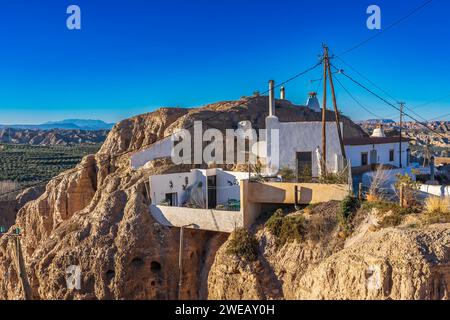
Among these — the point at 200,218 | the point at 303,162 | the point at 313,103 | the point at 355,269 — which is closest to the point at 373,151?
the point at 303,162

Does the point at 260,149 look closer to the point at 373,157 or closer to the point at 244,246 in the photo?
the point at 373,157

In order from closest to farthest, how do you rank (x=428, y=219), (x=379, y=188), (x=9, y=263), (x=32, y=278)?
(x=428, y=219)
(x=379, y=188)
(x=32, y=278)
(x=9, y=263)

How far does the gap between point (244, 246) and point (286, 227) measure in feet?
5.48

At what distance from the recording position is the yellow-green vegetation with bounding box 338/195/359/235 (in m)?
15.5

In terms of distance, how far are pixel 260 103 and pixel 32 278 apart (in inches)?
693

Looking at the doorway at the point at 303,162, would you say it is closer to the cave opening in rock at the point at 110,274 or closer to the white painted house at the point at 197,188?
the white painted house at the point at 197,188

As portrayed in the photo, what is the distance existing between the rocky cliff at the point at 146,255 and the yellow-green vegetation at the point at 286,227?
359mm

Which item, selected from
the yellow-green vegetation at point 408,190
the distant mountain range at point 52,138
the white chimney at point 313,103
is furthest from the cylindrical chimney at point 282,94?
the distant mountain range at point 52,138

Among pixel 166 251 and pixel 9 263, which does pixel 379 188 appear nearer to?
pixel 166 251

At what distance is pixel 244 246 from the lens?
1661cm

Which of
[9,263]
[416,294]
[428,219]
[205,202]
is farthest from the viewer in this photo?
[9,263]

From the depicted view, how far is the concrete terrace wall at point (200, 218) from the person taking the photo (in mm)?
17828

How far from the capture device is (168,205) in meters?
20.0

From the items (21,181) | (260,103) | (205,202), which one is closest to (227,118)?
(260,103)
